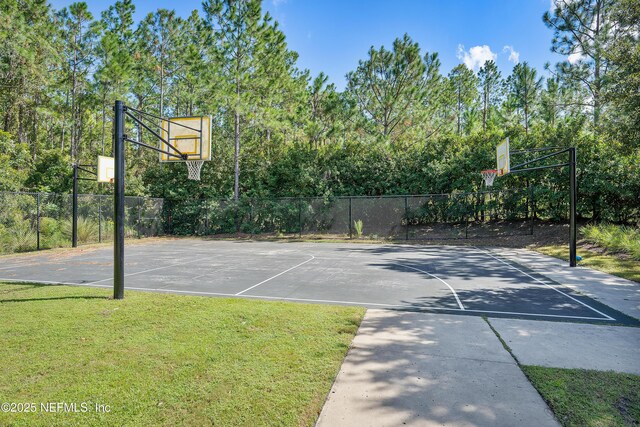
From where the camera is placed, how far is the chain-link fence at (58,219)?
1282cm

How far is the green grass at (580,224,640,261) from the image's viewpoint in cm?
1012

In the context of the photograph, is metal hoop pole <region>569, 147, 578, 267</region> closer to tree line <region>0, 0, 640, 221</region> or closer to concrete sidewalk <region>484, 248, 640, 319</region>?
concrete sidewalk <region>484, 248, 640, 319</region>

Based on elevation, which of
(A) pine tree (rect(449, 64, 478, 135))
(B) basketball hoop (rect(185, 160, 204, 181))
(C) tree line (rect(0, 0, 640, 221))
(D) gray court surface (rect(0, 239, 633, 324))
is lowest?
(D) gray court surface (rect(0, 239, 633, 324))

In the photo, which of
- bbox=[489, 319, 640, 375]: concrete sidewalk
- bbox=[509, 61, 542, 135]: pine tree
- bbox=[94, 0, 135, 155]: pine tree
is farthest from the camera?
bbox=[509, 61, 542, 135]: pine tree

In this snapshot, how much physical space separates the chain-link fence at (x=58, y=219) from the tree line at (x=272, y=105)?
1.45 metres

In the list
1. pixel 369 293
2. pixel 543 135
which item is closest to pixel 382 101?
pixel 543 135

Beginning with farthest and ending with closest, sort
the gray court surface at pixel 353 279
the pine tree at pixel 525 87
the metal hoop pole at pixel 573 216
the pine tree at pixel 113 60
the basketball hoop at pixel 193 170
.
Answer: the pine tree at pixel 525 87
the pine tree at pixel 113 60
the basketball hoop at pixel 193 170
the metal hoop pole at pixel 573 216
the gray court surface at pixel 353 279

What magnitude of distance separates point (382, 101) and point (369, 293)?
1731 centimetres

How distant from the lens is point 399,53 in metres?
19.8

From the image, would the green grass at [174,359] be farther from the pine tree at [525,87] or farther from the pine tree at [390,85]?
the pine tree at [525,87]

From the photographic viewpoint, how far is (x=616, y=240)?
11.2 m

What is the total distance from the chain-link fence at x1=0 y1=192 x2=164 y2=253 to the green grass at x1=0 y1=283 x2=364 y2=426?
1019 centimetres

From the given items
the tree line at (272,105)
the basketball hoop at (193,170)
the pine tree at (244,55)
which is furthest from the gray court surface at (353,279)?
the pine tree at (244,55)

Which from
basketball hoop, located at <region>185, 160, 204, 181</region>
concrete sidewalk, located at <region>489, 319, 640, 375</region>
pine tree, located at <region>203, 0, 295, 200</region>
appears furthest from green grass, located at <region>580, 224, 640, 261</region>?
pine tree, located at <region>203, 0, 295, 200</region>
